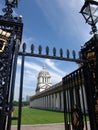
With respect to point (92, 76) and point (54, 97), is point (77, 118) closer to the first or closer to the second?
point (92, 76)

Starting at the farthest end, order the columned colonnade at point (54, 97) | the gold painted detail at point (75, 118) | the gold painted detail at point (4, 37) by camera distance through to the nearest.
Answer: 1. the columned colonnade at point (54, 97)
2. the gold painted detail at point (75, 118)
3. the gold painted detail at point (4, 37)

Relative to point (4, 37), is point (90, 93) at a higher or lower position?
lower

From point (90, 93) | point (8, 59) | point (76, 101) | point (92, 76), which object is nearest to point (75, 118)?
point (76, 101)

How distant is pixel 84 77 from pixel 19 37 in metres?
2.75

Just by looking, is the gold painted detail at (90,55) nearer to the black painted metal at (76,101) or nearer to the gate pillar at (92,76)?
the gate pillar at (92,76)

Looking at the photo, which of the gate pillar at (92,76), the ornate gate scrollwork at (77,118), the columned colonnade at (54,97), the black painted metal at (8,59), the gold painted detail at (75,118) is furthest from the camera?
the columned colonnade at (54,97)

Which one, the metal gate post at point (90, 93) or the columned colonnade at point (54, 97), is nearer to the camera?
the metal gate post at point (90, 93)

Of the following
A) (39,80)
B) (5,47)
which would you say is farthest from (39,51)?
(39,80)

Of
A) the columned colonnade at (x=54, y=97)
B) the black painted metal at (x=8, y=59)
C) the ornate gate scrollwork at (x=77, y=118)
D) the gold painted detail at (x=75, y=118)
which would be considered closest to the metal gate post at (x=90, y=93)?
the ornate gate scrollwork at (x=77, y=118)

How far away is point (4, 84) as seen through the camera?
4.01 m

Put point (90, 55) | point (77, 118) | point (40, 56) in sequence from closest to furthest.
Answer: point (40, 56), point (77, 118), point (90, 55)

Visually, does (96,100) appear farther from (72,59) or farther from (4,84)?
(4,84)

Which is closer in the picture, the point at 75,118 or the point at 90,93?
the point at 90,93

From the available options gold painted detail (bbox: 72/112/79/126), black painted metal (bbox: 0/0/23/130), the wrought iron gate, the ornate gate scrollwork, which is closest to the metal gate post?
the wrought iron gate
